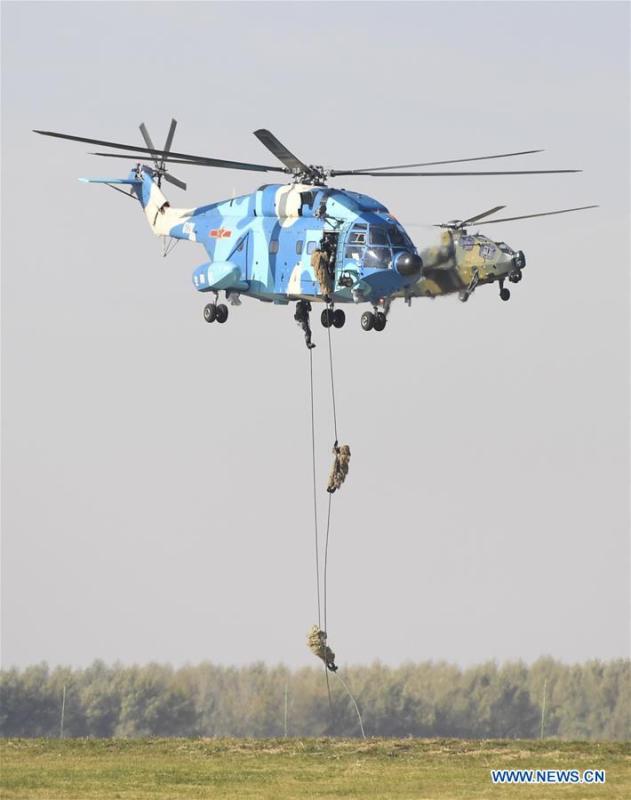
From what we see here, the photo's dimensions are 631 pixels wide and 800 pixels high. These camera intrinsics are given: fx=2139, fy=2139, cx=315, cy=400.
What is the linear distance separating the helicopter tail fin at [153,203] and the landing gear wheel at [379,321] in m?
7.64

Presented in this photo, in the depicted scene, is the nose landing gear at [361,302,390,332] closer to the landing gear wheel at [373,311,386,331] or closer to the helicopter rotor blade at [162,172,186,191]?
the landing gear wheel at [373,311,386,331]

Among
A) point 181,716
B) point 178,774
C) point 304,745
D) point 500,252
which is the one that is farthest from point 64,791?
point 181,716

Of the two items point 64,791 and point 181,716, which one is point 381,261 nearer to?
point 64,791

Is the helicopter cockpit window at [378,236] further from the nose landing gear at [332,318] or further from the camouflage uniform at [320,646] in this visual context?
the camouflage uniform at [320,646]

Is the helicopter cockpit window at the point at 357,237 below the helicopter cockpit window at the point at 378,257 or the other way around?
the other way around

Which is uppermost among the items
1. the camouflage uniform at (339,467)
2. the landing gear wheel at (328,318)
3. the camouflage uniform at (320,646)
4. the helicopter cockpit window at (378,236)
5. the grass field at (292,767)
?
the helicopter cockpit window at (378,236)

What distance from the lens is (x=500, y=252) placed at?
61656 millimetres

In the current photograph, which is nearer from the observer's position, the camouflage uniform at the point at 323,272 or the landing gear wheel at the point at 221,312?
the camouflage uniform at the point at 323,272

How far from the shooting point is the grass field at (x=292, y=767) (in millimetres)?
45375

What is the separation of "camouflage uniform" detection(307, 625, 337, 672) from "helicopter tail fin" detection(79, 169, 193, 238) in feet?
38.2

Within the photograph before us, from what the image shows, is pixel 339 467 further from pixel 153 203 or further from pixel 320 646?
pixel 153 203

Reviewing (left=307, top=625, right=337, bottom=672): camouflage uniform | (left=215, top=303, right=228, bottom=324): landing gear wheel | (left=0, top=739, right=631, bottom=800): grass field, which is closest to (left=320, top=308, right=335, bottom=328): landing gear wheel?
(left=215, top=303, right=228, bottom=324): landing gear wheel

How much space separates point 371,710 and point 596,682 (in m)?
9.02

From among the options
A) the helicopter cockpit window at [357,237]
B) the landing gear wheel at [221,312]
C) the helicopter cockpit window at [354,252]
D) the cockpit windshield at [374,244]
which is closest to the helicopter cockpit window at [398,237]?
the cockpit windshield at [374,244]
